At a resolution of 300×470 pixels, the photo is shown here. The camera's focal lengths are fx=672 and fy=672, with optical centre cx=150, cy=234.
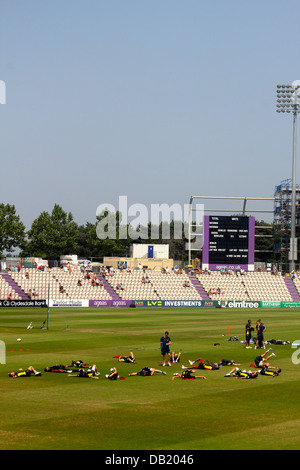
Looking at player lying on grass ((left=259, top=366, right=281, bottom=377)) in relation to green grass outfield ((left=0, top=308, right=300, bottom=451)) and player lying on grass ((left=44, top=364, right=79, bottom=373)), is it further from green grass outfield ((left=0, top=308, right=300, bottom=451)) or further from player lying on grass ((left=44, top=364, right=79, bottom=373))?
player lying on grass ((left=44, top=364, right=79, bottom=373))

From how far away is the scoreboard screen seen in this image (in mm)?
96938

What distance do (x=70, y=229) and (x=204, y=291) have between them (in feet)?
166

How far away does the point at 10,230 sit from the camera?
123375 mm

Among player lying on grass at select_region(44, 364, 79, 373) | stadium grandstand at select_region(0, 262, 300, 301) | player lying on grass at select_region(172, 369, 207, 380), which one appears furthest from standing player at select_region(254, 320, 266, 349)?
stadium grandstand at select_region(0, 262, 300, 301)

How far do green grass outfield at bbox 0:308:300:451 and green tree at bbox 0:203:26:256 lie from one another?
271ft

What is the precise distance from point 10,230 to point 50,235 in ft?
58.4

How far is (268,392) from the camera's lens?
82.0 feet

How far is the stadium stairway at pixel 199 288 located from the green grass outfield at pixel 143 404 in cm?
5690

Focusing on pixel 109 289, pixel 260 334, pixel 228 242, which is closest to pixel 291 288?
pixel 228 242

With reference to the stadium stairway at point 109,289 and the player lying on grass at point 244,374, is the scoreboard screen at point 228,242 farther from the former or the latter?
the player lying on grass at point 244,374

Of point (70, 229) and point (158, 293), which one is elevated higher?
point (70, 229)

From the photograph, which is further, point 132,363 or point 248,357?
point 248,357
